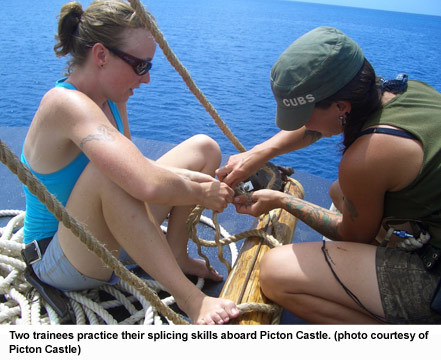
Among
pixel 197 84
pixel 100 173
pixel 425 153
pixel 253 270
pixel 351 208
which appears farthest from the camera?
pixel 197 84

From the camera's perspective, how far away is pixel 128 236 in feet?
4.92

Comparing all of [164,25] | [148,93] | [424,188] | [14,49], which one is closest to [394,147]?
[424,188]

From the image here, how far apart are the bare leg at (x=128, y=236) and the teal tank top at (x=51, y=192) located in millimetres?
118

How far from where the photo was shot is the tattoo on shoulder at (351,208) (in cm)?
157

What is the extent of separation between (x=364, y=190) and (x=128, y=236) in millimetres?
827

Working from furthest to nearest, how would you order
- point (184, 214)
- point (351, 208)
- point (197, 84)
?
point (197, 84)
point (184, 214)
point (351, 208)

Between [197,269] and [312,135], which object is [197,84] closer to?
[312,135]

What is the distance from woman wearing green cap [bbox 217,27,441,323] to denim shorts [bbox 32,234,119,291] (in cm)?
68

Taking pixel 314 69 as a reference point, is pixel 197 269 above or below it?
below

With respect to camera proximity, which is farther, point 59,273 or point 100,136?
point 59,273

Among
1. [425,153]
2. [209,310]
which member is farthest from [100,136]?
[425,153]

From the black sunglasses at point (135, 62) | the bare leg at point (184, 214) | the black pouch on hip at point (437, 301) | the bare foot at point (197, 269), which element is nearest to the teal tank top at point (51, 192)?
the black sunglasses at point (135, 62)

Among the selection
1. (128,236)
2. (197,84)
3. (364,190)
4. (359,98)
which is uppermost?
(359,98)

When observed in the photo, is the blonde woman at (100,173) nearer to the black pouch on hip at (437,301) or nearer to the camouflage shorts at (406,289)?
the camouflage shorts at (406,289)
